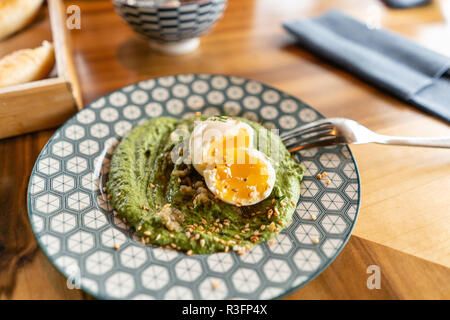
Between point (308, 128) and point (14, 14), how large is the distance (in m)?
2.55

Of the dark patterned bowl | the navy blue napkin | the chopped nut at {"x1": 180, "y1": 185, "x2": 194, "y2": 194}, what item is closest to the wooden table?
the navy blue napkin

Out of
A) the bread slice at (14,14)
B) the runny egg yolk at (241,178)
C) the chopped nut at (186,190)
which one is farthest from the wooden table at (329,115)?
the chopped nut at (186,190)

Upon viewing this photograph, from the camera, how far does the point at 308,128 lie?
210 centimetres

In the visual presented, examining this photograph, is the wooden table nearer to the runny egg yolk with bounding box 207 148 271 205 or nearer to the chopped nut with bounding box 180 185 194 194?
the runny egg yolk with bounding box 207 148 271 205

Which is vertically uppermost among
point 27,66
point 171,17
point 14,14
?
point 171,17

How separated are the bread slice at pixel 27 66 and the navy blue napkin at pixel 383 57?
2.05 meters

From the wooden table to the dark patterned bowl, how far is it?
28 centimetres

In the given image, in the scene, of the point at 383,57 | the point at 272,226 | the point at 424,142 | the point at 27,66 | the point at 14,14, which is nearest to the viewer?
the point at 272,226

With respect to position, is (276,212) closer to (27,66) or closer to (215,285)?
(215,285)

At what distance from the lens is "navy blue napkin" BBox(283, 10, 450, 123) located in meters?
2.56

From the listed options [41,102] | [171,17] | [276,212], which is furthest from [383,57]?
[41,102]

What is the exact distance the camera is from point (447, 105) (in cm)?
248

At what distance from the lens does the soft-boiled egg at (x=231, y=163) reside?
1838mm

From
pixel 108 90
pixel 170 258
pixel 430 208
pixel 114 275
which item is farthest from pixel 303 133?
pixel 108 90
